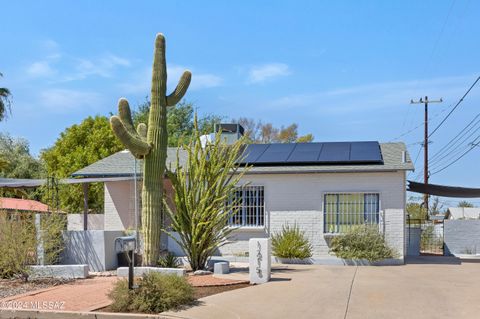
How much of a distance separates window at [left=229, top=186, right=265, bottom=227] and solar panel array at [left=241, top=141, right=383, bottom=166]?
1031 mm

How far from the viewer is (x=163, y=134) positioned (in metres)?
16.0

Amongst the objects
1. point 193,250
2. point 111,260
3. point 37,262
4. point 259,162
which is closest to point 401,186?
point 259,162

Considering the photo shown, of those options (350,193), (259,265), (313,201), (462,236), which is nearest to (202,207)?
(259,265)

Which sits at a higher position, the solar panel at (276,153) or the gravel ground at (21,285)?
the solar panel at (276,153)

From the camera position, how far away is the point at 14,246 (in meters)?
14.3

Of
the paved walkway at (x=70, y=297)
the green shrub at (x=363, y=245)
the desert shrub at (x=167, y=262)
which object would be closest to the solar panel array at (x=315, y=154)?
the green shrub at (x=363, y=245)

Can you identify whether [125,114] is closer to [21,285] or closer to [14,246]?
[14,246]

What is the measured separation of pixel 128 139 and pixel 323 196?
7.83m

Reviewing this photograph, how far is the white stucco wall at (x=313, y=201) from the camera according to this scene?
19.6 m

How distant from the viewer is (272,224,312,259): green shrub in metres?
19.2

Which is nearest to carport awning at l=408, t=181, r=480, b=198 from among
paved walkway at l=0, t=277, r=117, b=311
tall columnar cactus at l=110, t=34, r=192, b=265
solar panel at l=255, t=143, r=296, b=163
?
solar panel at l=255, t=143, r=296, b=163

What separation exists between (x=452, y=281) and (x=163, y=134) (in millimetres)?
8122

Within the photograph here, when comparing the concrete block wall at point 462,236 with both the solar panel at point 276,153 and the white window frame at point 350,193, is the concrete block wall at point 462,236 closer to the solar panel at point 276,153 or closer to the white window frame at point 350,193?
the white window frame at point 350,193

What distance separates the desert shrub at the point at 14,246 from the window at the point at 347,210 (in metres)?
9.60
